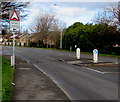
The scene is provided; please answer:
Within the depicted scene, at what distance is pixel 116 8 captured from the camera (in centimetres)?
3297

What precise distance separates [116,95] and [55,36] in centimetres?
5852

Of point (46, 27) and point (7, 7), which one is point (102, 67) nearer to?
point (7, 7)

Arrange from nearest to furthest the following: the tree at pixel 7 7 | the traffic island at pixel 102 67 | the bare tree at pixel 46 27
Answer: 1. the traffic island at pixel 102 67
2. the tree at pixel 7 7
3. the bare tree at pixel 46 27

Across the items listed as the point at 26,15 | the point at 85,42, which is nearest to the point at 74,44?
the point at 85,42

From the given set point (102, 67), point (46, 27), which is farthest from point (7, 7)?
point (46, 27)

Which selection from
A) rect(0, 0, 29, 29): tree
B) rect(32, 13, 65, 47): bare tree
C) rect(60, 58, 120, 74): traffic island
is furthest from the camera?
rect(32, 13, 65, 47): bare tree

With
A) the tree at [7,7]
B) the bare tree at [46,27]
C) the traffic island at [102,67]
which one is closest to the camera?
the traffic island at [102,67]

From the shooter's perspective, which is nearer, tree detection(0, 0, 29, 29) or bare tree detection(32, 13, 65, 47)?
tree detection(0, 0, 29, 29)

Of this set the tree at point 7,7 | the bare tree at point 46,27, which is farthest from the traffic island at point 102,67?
the bare tree at point 46,27

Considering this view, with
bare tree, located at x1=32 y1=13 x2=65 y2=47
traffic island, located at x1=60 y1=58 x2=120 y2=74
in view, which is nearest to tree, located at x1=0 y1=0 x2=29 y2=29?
traffic island, located at x1=60 y1=58 x2=120 y2=74

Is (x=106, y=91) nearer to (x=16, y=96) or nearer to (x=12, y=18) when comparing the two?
(x=16, y=96)

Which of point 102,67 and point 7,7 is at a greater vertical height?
point 7,7

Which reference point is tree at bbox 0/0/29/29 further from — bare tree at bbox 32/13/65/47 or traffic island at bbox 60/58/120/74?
bare tree at bbox 32/13/65/47

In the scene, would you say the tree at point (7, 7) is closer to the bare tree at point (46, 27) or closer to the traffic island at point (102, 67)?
the traffic island at point (102, 67)
